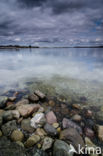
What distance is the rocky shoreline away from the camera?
3189 mm

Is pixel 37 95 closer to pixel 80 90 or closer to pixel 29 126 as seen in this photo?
pixel 29 126

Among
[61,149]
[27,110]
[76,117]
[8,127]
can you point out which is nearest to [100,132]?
[76,117]

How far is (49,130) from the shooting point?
4.09 m

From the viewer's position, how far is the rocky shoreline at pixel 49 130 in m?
3.19

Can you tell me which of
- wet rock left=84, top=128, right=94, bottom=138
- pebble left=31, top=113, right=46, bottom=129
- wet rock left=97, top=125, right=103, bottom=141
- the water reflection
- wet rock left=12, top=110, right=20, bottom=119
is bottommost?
wet rock left=84, top=128, right=94, bottom=138

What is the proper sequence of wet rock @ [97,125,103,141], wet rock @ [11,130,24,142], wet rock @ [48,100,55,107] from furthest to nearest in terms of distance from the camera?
1. wet rock @ [48,100,55,107]
2. wet rock @ [97,125,103,141]
3. wet rock @ [11,130,24,142]

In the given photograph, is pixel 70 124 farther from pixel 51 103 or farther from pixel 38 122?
pixel 51 103

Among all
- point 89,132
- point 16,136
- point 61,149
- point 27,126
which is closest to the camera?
point 61,149

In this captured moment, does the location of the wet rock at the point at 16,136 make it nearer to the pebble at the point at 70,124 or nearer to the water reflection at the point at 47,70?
the pebble at the point at 70,124

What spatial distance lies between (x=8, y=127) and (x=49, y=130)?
6.10ft

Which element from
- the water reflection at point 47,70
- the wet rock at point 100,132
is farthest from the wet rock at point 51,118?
the water reflection at point 47,70

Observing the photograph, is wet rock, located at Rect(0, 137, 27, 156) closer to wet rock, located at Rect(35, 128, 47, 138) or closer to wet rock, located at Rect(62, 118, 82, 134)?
wet rock, located at Rect(35, 128, 47, 138)

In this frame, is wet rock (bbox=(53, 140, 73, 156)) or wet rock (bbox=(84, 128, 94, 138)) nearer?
wet rock (bbox=(53, 140, 73, 156))

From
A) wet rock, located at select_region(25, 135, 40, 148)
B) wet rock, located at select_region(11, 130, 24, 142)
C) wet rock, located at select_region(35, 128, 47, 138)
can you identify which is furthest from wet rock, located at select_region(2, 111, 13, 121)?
wet rock, located at select_region(25, 135, 40, 148)
